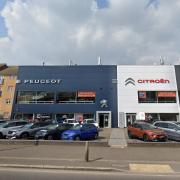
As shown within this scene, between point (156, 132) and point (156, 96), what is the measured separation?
32.7 meters

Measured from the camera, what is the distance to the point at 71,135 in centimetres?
2583

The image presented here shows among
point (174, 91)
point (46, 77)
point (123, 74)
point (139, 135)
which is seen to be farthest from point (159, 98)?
point (139, 135)

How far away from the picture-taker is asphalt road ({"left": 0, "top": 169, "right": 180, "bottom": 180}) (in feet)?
36.0

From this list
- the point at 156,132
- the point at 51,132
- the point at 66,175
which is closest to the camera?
the point at 66,175

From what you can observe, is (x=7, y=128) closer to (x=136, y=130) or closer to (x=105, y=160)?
(x=136, y=130)

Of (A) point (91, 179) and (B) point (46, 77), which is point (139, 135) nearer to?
(A) point (91, 179)

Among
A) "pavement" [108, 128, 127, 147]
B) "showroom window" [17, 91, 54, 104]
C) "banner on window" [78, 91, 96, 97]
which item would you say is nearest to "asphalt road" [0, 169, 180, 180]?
"pavement" [108, 128, 127, 147]

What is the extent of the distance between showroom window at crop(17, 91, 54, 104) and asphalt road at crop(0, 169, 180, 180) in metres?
46.1

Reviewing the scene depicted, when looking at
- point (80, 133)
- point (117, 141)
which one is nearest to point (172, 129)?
point (117, 141)

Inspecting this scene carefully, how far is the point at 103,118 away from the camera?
57031 millimetres

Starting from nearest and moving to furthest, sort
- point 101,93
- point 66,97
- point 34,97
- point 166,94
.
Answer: point 166,94, point 101,93, point 66,97, point 34,97

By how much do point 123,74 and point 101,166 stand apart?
1813 inches

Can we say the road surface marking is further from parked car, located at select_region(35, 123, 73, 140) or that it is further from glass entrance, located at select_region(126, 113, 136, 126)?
glass entrance, located at select_region(126, 113, 136, 126)

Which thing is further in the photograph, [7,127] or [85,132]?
[7,127]
